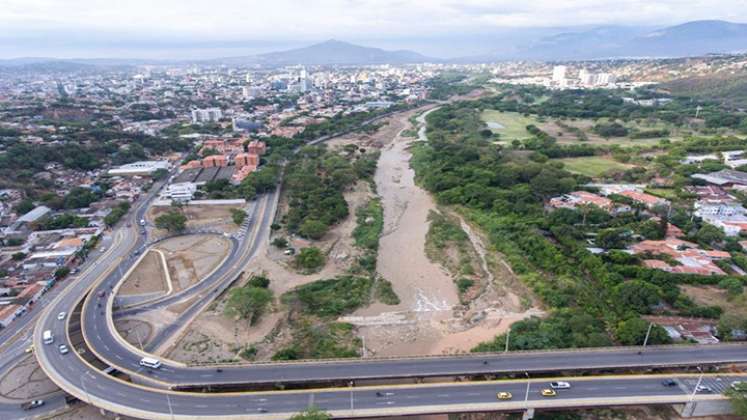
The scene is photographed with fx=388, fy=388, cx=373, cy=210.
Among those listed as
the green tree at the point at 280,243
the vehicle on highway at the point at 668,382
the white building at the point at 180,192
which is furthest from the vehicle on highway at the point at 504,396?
the white building at the point at 180,192

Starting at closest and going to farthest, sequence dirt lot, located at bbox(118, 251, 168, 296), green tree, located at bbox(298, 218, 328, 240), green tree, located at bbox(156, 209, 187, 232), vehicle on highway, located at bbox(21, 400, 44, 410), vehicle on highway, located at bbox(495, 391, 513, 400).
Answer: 1. vehicle on highway, located at bbox(495, 391, 513, 400)
2. vehicle on highway, located at bbox(21, 400, 44, 410)
3. dirt lot, located at bbox(118, 251, 168, 296)
4. green tree, located at bbox(298, 218, 328, 240)
5. green tree, located at bbox(156, 209, 187, 232)

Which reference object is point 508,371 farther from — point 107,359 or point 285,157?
point 285,157

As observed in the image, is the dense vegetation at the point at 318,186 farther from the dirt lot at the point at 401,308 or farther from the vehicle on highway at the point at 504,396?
the vehicle on highway at the point at 504,396

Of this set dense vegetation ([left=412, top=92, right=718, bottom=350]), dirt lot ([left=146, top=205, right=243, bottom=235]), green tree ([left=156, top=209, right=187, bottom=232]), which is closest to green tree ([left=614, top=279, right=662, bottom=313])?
dense vegetation ([left=412, top=92, right=718, bottom=350])

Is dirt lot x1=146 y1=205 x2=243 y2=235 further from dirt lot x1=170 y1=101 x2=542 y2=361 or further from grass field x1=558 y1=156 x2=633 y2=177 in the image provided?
grass field x1=558 y1=156 x2=633 y2=177

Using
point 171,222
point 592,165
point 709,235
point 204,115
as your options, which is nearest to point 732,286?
point 709,235

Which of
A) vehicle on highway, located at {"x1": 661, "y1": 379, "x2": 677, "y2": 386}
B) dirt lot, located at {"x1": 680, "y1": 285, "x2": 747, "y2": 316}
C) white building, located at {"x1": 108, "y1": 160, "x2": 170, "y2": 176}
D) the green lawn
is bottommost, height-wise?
dirt lot, located at {"x1": 680, "y1": 285, "x2": 747, "y2": 316}

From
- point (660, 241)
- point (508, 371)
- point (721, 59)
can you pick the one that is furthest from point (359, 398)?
point (721, 59)

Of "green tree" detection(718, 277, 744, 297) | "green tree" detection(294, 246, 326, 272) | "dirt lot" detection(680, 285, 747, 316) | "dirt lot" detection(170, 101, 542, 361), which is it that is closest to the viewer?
"dirt lot" detection(170, 101, 542, 361)
